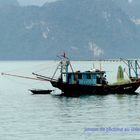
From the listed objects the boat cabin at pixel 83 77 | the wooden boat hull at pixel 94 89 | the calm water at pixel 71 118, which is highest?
the boat cabin at pixel 83 77

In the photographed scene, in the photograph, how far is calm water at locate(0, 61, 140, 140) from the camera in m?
63.9

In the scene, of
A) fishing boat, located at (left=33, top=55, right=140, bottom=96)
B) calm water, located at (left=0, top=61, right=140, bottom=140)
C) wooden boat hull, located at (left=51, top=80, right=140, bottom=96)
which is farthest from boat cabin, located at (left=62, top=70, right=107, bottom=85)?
calm water, located at (left=0, top=61, right=140, bottom=140)

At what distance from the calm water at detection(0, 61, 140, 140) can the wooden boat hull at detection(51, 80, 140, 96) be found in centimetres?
311

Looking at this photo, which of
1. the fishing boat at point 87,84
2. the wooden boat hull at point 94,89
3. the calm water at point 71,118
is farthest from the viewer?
the wooden boat hull at point 94,89

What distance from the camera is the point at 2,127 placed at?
227 ft

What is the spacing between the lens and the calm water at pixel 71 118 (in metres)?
63.9

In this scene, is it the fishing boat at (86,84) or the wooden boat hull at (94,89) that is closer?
the fishing boat at (86,84)

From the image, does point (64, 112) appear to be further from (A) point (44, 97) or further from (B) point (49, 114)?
(A) point (44, 97)

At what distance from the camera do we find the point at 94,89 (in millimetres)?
107938

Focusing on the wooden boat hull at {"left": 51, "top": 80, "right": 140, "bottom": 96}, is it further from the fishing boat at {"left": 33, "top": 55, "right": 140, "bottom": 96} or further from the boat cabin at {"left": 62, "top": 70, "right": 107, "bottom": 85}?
the boat cabin at {"left": 62, "top": 70, "right": 107, "bottom": 85}

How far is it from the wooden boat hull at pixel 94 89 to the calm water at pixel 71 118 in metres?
3.11

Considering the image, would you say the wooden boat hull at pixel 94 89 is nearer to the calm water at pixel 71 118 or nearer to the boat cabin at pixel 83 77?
the boat cabin at pixel 83 77

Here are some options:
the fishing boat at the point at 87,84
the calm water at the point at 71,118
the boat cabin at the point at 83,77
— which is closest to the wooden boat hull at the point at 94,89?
the fishing boat at the point at 87,84

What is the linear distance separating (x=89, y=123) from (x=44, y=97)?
122 feet
